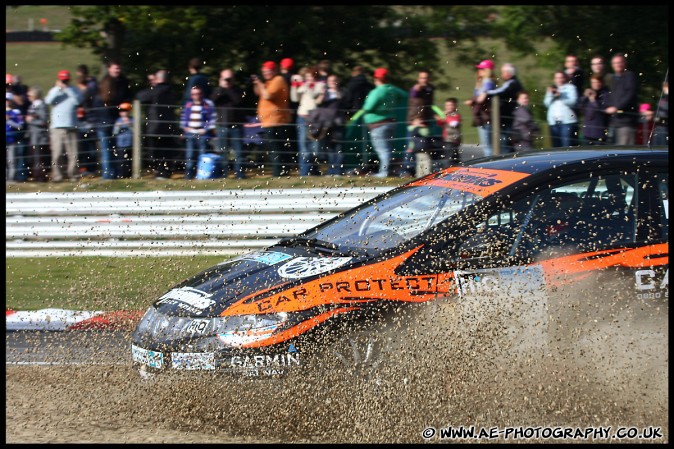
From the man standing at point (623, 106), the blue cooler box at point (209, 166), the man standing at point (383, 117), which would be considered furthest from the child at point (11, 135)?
the man standing at point (623, 106)

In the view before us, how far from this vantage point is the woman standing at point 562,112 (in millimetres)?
9781

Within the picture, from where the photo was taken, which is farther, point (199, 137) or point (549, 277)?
point (199, 137)

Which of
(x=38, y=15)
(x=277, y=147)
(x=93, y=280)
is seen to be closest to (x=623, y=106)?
(x=277, y=147)

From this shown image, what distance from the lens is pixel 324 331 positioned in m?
4.79

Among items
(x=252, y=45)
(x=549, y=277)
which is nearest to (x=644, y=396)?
(x=549, y=277)

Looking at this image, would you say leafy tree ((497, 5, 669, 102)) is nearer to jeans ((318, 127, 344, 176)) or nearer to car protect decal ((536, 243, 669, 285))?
jeans ((318, 127, 344, 176))

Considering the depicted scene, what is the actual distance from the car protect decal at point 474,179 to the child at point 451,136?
3.62 metres

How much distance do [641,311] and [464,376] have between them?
1.04 metres

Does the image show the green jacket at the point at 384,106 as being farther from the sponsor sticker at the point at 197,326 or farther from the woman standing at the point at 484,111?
the sponsor sticker at the point at 197,326

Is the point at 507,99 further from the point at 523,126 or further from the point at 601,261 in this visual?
the point at 601,261

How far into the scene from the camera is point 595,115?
9.70 m

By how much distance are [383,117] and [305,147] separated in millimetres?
937

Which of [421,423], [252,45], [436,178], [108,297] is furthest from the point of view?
[252,45]

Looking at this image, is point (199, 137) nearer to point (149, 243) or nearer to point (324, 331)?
point (149, 243)
